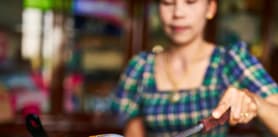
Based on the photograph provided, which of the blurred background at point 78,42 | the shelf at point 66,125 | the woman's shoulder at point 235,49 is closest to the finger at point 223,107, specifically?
the woman's shoulder at point 235,49

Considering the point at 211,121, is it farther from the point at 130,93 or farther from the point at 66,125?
the point at 66,125

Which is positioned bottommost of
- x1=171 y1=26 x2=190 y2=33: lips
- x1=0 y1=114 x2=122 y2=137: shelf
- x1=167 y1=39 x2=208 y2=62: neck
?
x1=0 y1=114 x2=122 y2=137: shelf

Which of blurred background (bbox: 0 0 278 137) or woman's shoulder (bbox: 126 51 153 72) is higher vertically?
woman's shoulder (bbox: 126 51 153 72)

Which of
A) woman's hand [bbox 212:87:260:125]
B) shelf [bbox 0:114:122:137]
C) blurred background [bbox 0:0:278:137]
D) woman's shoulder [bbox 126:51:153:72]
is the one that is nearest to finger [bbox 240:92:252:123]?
woman's hand [bbox 212:87:260:125]

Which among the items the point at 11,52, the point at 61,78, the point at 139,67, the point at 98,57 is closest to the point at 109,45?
the point at 98,57

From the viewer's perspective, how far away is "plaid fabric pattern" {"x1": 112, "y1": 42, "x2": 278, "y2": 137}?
3.16 feet

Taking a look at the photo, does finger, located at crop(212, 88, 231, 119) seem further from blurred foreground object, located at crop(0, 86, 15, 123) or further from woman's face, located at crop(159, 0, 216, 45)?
blurred foreground object, located at crop(0, 86, 15, 123)

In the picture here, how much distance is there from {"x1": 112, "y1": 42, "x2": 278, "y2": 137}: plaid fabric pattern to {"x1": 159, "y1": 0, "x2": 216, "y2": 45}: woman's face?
2.2 inches

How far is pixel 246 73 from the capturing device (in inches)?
38.0

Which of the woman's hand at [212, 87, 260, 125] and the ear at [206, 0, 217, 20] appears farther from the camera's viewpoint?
the ear at [206, 0, 217, 20]

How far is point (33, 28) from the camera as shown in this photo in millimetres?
3217

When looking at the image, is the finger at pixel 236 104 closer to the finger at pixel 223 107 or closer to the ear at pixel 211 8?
the finger at pixel 223 107

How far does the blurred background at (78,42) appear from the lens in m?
3.12

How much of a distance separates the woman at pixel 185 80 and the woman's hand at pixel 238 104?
2 cm
